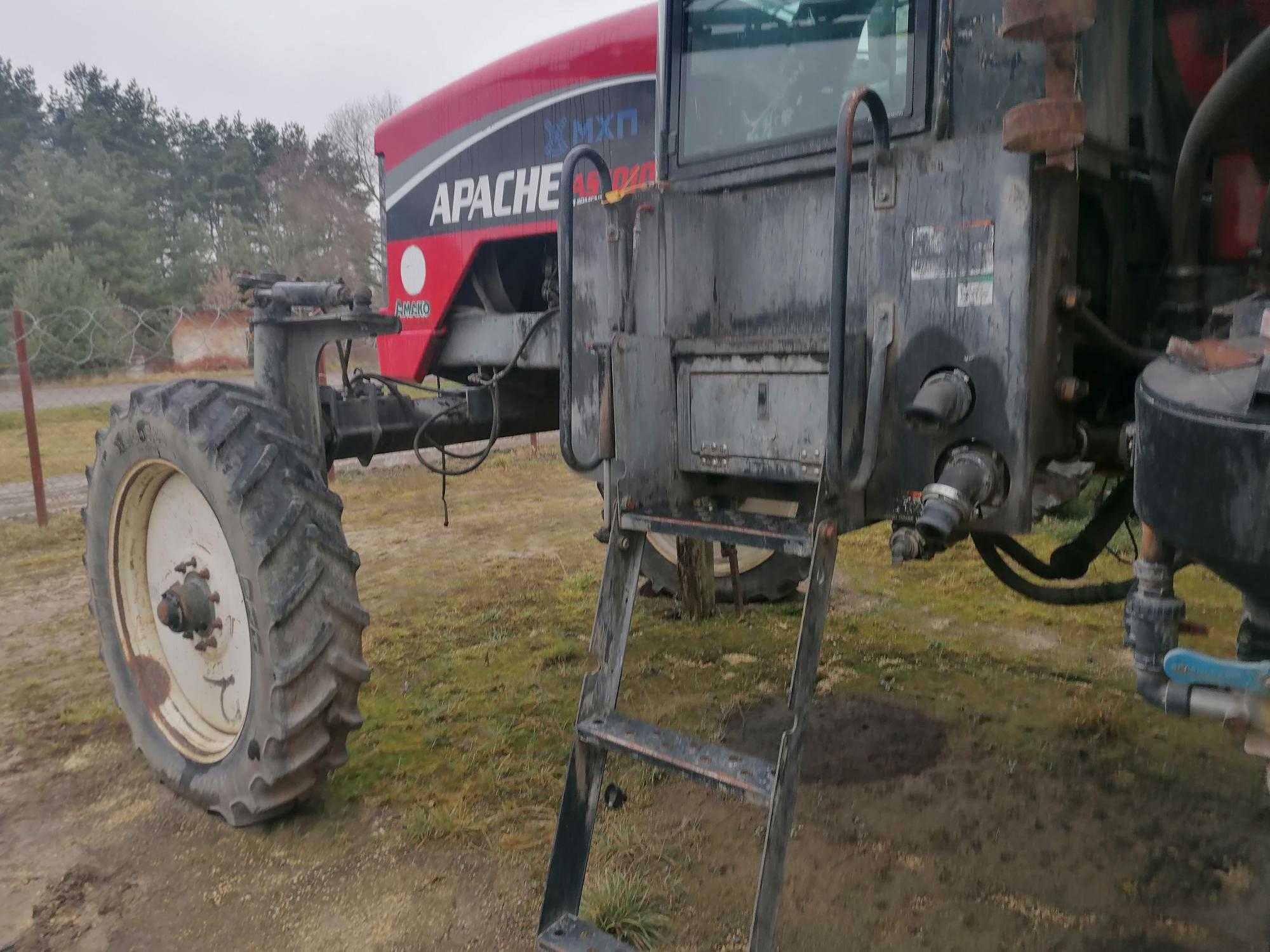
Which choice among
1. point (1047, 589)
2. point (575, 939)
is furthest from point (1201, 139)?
point (575, 939)

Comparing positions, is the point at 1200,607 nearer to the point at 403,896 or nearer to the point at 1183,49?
the point at 1183,49

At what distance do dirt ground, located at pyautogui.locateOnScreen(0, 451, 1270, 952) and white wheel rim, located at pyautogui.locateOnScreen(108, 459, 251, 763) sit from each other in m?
0.24

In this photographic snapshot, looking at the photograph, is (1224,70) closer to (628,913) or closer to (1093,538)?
(1093,538)

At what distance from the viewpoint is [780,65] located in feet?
8.09

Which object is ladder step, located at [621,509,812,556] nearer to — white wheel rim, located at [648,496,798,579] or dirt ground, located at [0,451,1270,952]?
dirt ground, located at [0,451,1270,952]

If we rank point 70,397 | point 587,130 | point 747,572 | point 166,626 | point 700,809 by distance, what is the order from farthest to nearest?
point 70,397, point 747,572, point 587,130, point 166,626, point 700,809

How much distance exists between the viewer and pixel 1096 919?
2.26 m

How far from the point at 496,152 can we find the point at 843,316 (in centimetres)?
237

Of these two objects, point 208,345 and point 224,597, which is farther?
point 208,345

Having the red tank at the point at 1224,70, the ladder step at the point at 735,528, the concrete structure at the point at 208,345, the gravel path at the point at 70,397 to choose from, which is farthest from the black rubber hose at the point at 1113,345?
the concrete structure at the point at 208,345

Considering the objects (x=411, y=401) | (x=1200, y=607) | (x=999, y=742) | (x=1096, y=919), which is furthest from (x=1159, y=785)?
(x=411, y=401)

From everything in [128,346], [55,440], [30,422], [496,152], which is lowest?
[55,440]

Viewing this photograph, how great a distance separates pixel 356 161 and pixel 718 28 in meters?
31.6

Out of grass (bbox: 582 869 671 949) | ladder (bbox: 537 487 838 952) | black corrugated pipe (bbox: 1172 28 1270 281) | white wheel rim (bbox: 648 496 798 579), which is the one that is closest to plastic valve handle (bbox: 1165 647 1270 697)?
ladder (bbox: 537 487 838 952)
